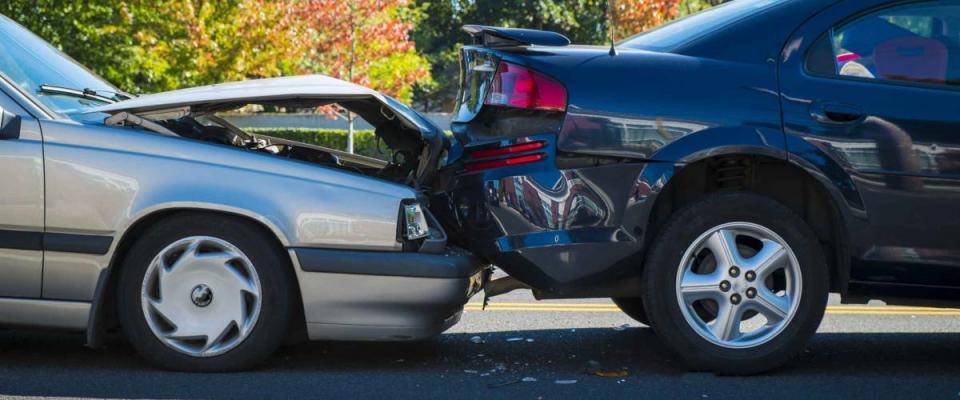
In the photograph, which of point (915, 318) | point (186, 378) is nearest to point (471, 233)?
point (186, 378)

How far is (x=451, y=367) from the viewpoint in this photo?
17.0ft

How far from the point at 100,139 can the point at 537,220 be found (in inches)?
67.7

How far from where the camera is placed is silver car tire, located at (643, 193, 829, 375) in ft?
15.9

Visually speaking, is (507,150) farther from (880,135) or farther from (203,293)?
(880,135)

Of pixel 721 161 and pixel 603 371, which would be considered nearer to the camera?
pixel 721 161

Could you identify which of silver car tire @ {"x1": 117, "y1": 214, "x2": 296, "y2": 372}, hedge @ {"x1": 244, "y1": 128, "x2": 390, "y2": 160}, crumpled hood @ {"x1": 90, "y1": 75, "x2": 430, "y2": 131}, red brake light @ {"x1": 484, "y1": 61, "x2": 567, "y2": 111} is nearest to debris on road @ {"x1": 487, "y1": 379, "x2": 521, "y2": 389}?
silver car tire @ {"x1": 117, "y1": 214, "x2": 296, "y2": 372}

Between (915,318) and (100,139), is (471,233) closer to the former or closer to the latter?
(100,139)

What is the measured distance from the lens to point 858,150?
484cm

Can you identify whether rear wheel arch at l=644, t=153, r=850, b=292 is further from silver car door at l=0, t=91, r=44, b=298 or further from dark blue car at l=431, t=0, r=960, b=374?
silver car door at l=0, t=91, r=44, b=298

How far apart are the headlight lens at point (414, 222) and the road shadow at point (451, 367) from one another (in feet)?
1.88

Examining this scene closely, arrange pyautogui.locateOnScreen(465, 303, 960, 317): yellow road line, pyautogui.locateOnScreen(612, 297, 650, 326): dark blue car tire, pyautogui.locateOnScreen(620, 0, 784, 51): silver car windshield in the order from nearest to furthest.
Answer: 1. pyautogui.locateOnScreen(620, 0, 784, 51): silver car windshield
2. pyautogui.locateOnScreen(612, 297, 650, 326): dark blue car tire
3. pyautogui.locateOnScreen(465, 303, 960, 317): yellow road line

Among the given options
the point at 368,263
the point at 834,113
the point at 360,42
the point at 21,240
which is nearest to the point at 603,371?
the point at 368,263

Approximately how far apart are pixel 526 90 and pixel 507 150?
25 cm

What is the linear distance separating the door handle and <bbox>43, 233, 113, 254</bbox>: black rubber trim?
277 cm
